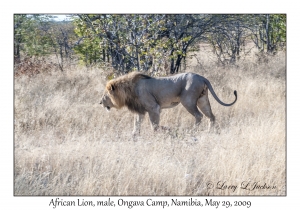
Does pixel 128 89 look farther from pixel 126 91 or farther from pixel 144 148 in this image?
pixel 144 148

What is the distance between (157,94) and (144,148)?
6.05 ft

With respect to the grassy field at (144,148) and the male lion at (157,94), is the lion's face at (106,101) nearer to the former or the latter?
the male lion at (157,94)

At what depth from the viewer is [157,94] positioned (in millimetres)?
8133

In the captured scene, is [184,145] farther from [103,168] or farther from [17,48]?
[17,48]

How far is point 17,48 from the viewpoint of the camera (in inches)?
545

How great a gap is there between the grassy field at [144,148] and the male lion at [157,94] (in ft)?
1.27

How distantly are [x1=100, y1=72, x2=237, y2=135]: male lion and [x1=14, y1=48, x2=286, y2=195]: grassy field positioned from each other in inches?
15.3

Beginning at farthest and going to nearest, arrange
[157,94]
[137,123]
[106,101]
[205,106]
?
[106,101] < [205,106] < [157,94] < [137,123]

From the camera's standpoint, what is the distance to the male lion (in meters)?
7.98

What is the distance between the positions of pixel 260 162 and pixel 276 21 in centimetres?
1062

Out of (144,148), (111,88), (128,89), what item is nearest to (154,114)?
(128,89)

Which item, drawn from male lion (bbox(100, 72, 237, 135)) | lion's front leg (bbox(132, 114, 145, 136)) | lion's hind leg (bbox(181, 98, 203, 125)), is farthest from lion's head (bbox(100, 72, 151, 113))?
lion's hind leg (bbox(181, 98, 203, 125))

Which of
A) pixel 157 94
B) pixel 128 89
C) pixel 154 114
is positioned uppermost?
pixel 128 89

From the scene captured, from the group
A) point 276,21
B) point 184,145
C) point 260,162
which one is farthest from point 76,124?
point 276,21
